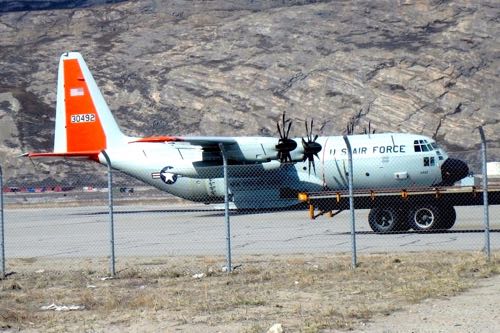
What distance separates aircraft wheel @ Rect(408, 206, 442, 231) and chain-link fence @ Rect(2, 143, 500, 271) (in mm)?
27

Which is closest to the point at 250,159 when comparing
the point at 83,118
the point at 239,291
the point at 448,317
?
the point at 83,118

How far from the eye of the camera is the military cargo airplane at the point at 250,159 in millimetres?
39719

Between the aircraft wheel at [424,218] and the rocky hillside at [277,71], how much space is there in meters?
66.0

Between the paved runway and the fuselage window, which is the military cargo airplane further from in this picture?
the paved runway

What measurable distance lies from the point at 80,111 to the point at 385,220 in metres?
26.9

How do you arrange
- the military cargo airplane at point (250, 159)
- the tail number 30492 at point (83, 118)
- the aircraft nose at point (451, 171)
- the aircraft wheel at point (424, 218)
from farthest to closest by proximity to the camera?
the tail number 30492 at point (83, 118) < the military cargo airplane at point (250, 159) < the aircraft nose at point (451, 171) < the aircraft wheel at point (424, 218)

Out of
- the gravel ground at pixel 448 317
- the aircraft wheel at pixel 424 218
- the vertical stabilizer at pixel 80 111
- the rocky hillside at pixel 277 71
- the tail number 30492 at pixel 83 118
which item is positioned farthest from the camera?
the rocky hillside at pixel 277 71

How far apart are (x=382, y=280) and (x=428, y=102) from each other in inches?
3301

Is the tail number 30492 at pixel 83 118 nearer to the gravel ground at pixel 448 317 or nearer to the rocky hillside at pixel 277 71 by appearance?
the gravel ground at pixel 448 317

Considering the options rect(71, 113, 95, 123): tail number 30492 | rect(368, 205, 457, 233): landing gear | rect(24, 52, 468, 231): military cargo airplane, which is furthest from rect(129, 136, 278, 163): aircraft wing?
rect(368, 205, 457, 233): landing gear

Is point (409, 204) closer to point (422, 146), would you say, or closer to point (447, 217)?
point (447, 217)

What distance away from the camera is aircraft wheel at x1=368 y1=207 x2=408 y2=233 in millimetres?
26719

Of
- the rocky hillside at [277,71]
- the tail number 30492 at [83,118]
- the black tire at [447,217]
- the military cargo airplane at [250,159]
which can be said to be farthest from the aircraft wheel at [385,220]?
the rocky hillside at [277,71]

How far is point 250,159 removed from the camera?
43156 millimetres
